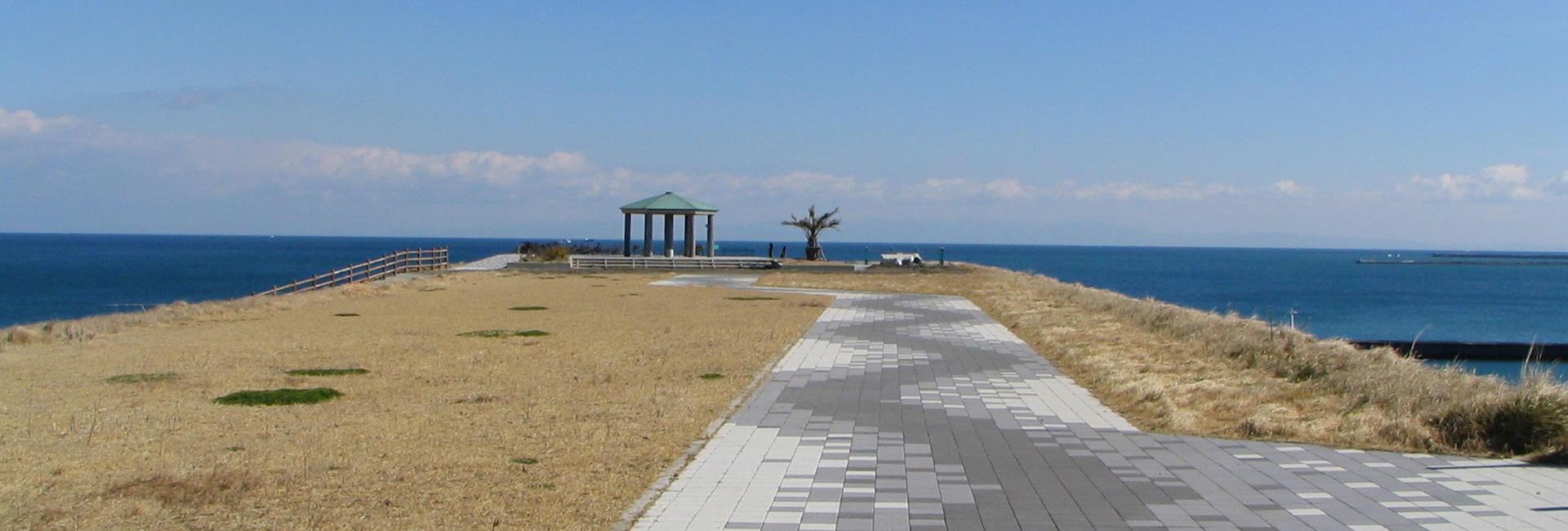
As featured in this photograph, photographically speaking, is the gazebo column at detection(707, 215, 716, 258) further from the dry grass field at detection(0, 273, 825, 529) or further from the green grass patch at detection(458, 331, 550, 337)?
the green grass patch at detection(458, 331, 550, 337)

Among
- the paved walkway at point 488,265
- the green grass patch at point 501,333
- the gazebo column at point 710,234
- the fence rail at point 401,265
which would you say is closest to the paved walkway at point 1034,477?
the green grass patch at point 501,333

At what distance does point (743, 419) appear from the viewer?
378 inches

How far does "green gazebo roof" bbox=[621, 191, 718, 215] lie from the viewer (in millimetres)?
49188

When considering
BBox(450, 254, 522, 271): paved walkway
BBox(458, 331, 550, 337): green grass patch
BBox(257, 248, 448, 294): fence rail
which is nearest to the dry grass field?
BBox(458, 331, 550, 337): green grass patch

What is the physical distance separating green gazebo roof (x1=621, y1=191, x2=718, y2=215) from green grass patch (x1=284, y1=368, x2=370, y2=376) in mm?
36400

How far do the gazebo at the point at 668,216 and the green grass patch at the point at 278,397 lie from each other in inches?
1498

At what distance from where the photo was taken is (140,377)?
11.7 metres

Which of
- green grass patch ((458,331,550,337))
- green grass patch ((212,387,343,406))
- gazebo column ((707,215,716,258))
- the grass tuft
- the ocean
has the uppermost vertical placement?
gazebo column ((707,215,716,258))

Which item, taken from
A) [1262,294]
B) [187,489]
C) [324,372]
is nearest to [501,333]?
[324,372]

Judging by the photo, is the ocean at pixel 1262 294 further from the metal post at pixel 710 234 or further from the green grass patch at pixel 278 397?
the green grass patch at pixel 278 397

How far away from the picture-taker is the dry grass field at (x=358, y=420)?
634 cm

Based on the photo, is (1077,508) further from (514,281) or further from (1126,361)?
(514,281)

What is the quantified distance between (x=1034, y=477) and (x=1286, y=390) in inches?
178

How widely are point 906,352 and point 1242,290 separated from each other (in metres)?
65.5
